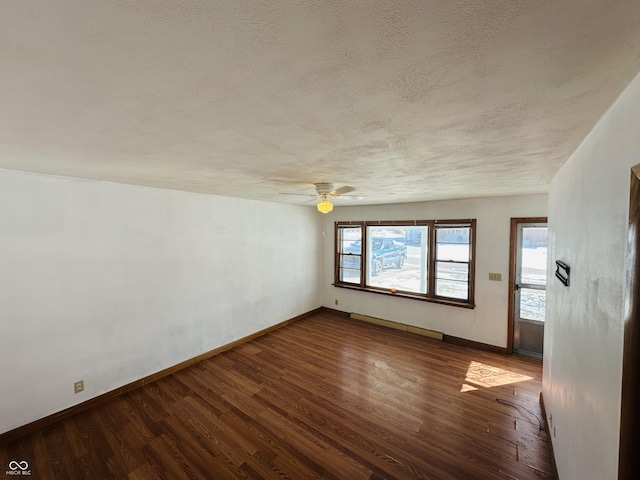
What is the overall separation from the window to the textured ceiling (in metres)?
2.75

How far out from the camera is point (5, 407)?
223cm

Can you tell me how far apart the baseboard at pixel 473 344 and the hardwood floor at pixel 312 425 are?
236 mm

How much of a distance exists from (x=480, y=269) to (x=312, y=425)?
3291 mm

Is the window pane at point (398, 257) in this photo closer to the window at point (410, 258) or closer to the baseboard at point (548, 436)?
the window at point (410, 258)

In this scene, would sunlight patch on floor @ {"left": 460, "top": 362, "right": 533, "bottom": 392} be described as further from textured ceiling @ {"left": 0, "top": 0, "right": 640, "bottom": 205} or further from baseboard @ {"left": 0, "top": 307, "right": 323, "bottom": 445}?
baseboard @ {"left": 0, "top": 307, "right": 323, "bottom": 445}

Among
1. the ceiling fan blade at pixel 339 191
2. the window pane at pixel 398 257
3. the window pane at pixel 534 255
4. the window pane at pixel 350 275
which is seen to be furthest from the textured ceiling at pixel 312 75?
the window pane at pixel 350 275

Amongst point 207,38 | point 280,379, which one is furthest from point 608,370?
point 280,379

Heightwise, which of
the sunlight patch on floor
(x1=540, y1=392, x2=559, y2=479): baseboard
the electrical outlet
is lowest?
the sunlight patch on floor

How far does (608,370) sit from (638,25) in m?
1.13

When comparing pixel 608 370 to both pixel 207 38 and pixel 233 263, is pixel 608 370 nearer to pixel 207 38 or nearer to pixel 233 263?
pixel 207 38

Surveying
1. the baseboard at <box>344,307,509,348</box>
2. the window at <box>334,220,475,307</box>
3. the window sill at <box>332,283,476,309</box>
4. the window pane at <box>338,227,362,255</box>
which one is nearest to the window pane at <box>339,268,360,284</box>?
the window at <box>334,220,475,307</box>

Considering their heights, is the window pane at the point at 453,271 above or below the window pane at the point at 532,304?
above

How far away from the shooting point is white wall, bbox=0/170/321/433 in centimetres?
229

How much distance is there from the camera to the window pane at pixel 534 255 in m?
3.62
